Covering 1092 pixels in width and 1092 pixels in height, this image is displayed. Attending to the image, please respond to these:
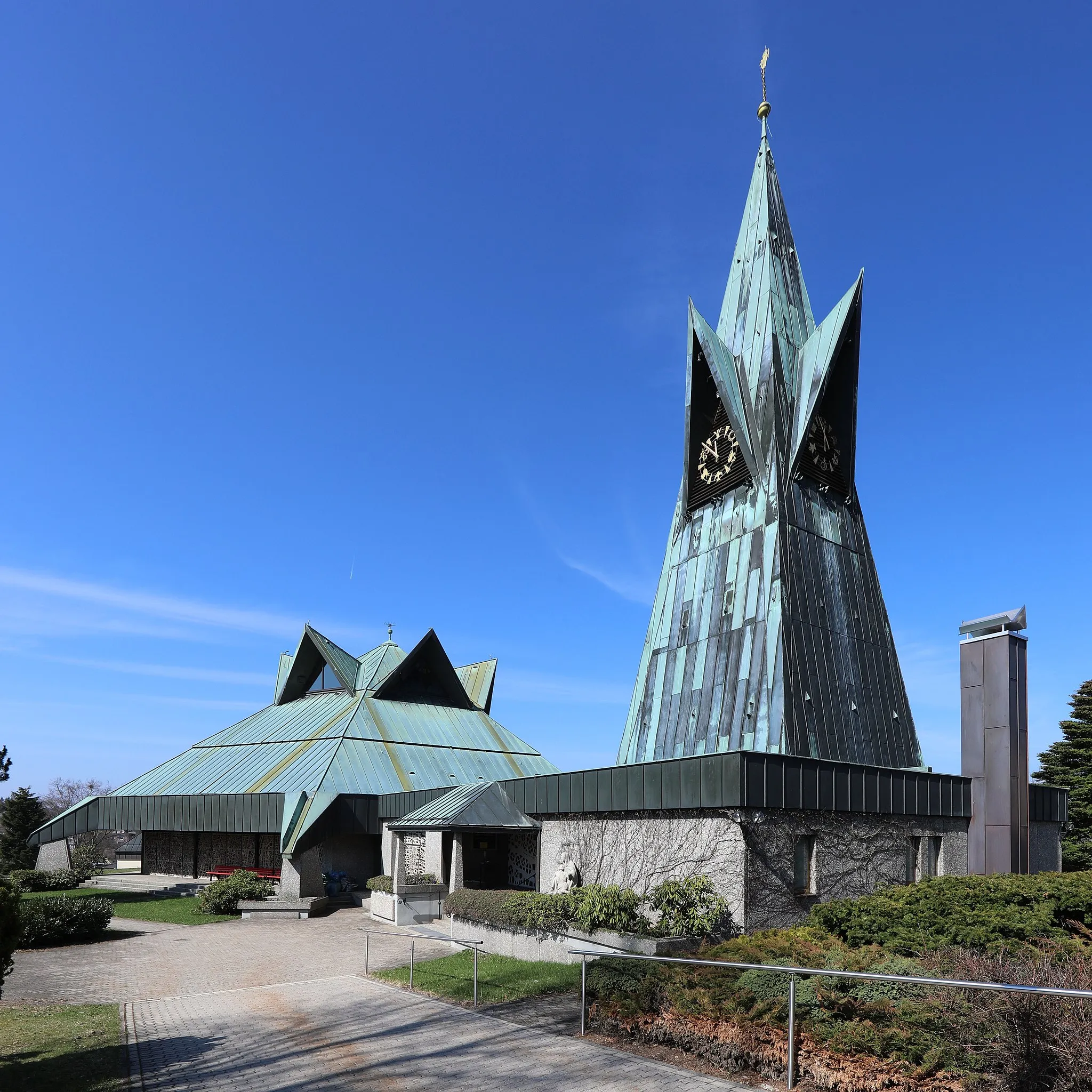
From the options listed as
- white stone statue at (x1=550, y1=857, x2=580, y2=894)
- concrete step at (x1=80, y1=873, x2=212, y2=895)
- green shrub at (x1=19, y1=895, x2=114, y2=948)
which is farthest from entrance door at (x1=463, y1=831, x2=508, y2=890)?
concrete step at (x1=80, y1=873, x2=212, y2=895)

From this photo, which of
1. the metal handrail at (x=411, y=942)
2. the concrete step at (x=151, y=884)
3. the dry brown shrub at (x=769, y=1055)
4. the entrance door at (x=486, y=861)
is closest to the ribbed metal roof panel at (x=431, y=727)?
the concrete step at (x=151, y=884)

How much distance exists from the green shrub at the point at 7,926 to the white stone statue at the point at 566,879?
10864 millimetres

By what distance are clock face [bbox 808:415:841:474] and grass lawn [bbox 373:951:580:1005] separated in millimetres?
16600

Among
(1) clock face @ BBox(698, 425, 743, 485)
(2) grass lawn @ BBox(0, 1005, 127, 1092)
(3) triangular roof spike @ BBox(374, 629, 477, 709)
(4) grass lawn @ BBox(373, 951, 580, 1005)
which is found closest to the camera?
(2) grass lawn @ BBox(0, 1005, 127, 1092)

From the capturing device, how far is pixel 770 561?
893 inches

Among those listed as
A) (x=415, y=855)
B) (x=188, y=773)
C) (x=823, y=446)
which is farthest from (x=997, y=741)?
(x=188, y=773)

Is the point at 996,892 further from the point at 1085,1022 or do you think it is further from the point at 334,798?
the point at 334,798

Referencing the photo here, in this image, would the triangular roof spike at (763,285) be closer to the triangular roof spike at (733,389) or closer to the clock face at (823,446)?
the triangular roof spike at (733,389)

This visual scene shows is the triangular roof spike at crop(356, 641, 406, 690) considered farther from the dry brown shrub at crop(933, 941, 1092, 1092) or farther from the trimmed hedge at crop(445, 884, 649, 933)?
the dry brown shrub at crop(933, 941, 1092, 1092)

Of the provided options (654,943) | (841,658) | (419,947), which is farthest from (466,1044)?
(841,658)

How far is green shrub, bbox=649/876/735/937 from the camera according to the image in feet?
48.4

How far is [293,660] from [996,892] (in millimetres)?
34743

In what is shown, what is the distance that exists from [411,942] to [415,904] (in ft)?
16.3

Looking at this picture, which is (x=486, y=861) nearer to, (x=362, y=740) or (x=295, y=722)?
(x=362, y=740)
